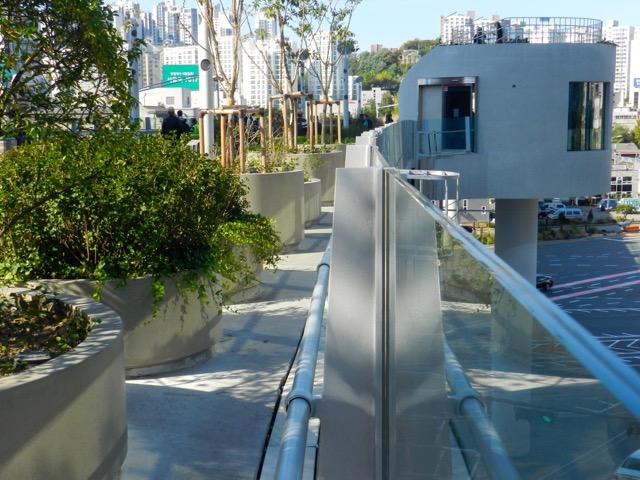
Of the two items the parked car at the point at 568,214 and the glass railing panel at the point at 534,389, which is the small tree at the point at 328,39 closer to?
the glass railing panel at the point at 534,389

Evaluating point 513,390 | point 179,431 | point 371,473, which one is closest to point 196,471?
point 179,431

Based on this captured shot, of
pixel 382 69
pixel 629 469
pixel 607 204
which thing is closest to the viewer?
pixel 629 469

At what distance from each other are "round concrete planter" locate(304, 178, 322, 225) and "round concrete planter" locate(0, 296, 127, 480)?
37.4 ft

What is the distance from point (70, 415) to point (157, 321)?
9.27 feet

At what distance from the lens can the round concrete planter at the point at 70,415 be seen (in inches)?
159

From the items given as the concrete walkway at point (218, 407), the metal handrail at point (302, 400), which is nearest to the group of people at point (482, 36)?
the concrete walkway at point (218, 407)

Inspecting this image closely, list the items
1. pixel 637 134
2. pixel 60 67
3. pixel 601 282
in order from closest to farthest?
1. pixel 60 67
2. pixel 601 282
3. pixel 637 134

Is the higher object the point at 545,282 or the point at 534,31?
the point at 534,31

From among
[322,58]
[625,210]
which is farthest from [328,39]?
[625,210]

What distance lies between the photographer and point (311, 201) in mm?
17141

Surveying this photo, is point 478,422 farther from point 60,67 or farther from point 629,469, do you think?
point 60,67

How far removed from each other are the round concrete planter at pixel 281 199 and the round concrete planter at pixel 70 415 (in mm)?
7745

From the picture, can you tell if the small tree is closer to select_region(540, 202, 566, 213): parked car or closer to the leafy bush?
the leafy bush

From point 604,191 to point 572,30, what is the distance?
23.7ft
